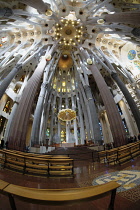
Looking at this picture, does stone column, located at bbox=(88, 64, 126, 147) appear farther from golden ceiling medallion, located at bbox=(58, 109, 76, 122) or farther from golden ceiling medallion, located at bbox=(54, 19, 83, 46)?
golden ceiling medallion, located at bbox=(54, 19, 83, 46)

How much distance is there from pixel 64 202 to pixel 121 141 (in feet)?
32.6

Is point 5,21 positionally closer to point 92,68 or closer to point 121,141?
point 92,68

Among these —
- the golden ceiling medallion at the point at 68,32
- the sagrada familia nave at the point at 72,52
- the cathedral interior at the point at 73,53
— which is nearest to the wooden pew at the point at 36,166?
the cathedral interior at the point at 73,53

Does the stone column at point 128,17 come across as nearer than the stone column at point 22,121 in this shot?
No

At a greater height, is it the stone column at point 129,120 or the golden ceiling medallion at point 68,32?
the golden ceiling medallion at point 68,32

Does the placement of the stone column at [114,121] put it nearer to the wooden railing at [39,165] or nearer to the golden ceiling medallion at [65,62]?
the wooden railing at [39,165]

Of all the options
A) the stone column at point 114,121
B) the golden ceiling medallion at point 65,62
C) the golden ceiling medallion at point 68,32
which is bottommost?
the stone column at point 114,121

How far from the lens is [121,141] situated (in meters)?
9.38

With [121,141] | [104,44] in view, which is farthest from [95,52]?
[121,141]

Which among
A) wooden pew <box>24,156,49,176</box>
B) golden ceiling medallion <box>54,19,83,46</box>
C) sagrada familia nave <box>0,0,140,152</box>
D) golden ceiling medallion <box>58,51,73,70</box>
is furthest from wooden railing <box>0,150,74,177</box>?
golden ceiling medallion <box>58,51,73,70</box>

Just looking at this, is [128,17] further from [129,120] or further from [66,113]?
[66,113]

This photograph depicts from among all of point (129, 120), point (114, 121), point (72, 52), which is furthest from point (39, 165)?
point (72, 52)

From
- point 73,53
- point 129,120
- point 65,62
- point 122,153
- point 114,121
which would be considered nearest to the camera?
point 122,153

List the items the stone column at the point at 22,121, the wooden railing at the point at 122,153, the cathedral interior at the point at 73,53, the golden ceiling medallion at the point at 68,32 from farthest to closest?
1. the golden ceiling medallion at the point at 68,32
2. the cathedral interior at the point at 73,53
3. the stone column at the point at 22,121
4. the wooden railing at the point at 122,153
